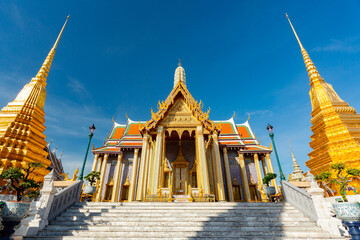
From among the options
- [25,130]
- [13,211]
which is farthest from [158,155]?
[25,130]

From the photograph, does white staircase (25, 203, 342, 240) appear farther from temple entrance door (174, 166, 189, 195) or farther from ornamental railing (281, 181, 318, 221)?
temple entrance door (174, 166, 189, 195)

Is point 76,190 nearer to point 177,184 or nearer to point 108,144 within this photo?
point 177,184

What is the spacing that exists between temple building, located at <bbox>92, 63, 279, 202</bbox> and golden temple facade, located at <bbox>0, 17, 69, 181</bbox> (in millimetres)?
4776

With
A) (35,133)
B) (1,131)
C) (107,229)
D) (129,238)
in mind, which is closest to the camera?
(129,238)

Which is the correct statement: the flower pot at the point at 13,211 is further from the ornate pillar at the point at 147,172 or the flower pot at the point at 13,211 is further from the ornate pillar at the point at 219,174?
the ornate pillar at the point at 219,174

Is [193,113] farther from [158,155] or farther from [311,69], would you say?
[311,69]

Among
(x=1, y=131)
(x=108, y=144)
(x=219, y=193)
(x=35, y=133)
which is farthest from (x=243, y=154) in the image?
(x=1, y=131)

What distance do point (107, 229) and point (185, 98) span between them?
415 inches

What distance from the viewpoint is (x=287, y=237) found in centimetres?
509

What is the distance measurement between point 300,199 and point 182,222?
483cm

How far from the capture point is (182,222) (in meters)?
5.93

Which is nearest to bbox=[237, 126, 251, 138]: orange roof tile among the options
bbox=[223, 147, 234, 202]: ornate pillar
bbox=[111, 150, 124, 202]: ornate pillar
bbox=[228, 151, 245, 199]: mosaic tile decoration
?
bbox=[228, 151, 245, 199]: mosaic tile decoration

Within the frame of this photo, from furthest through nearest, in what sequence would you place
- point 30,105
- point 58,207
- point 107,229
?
point 30,105 → point 58,207 → point 107,229

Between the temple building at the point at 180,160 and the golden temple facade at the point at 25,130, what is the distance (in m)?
4.78
